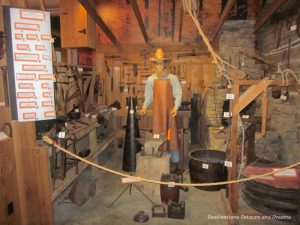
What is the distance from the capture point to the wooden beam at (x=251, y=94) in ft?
8.36

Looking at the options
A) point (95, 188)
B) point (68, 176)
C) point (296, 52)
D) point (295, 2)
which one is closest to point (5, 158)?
point (68, 176)

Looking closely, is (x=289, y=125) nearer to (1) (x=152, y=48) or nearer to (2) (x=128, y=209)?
(2) (x=128, y=209)

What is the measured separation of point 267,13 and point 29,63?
4295mm

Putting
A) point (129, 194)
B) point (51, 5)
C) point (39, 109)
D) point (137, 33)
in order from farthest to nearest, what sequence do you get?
1. point (137, 33)
2. point (51, 5)
3. point (129, 194)
4. point (39, 109)

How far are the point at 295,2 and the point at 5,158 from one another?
4713 millimetres

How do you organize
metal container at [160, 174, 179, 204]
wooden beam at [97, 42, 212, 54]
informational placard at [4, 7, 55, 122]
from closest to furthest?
informational placard at [4, 7, 55, 122] → metal container at [160, 174, 179, 204] → wooden beam at [97, 42, 212, 54]

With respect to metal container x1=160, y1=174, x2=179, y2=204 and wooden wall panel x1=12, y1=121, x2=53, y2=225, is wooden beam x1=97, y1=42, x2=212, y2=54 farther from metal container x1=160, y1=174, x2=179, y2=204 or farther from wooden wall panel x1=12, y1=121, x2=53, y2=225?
wooden wall panel x1=12, y1=121, x2=53, y2=225

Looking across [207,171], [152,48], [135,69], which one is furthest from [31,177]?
[152,48]

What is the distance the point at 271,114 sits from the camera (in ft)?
16.9

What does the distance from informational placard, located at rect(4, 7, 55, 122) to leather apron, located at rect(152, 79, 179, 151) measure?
6.55 feet

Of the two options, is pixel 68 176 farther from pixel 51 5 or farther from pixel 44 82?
pixel 51 5

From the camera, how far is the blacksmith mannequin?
450cm

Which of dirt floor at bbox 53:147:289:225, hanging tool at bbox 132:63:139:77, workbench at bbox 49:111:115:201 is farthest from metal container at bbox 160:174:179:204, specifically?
hanging tool at bbox 132:63:139:77

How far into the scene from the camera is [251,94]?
2.64 meters
